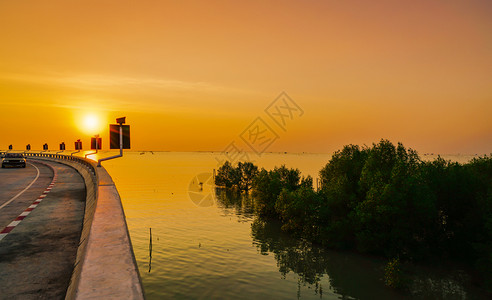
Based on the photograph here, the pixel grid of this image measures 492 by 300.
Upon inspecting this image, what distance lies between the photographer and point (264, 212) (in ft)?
212

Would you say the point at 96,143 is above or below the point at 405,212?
above

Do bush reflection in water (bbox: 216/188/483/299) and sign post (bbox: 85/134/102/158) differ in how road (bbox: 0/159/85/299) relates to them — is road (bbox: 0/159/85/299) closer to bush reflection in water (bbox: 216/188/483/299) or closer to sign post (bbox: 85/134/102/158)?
sign post (bbox: 85/134/102/158)

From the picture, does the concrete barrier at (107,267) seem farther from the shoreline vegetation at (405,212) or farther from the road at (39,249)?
the shoreline vegetation at (405,212)

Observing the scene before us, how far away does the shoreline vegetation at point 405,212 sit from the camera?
3619cm

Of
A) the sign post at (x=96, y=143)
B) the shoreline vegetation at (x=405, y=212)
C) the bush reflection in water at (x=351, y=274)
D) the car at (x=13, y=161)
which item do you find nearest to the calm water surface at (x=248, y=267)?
the bush reflection in water at (x=351, y=274)

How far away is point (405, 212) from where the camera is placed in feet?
122

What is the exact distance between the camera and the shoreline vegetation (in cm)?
3619

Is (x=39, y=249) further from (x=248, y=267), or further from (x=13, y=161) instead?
(x=13, y=161)

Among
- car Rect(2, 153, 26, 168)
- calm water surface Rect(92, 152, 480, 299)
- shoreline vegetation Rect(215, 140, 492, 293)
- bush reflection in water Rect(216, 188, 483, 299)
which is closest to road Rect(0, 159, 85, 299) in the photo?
calm water surface Rect(92, 152, 480, 299)

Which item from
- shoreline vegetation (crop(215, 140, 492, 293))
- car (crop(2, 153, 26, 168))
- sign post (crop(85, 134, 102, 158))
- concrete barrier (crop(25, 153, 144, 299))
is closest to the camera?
concrete barrier (crop(25, 153, 144, 299))

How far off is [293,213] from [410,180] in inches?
716

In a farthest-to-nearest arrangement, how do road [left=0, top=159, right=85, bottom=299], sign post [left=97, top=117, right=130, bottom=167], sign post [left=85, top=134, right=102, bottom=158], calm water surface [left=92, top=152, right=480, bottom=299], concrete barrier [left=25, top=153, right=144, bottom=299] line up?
calm water surface [left=92, top=152, right=480, bottom=299], sign post [left=85, top=134, right=102, bottom=158], sign post [left=97, top=117, right=130, bottom=167], road [left=0, top=159, right=85, bottom=299], concrete barrier [left=25, top=153, right=144, bottom=299]

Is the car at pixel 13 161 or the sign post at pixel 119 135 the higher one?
the sign post at pixel 119 135

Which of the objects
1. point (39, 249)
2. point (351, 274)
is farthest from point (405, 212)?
point (39, 249)
